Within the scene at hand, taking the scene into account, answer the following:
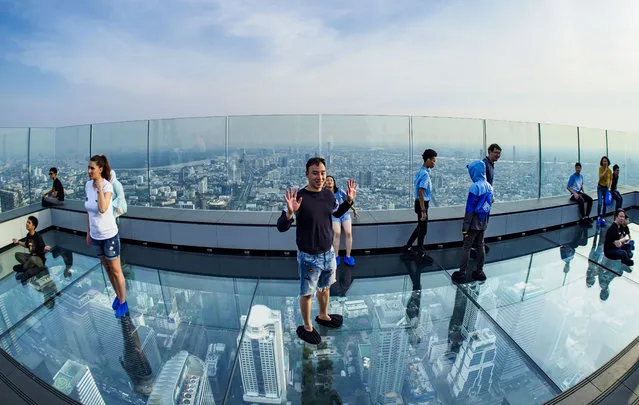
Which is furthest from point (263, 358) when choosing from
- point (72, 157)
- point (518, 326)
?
point (72, 157)

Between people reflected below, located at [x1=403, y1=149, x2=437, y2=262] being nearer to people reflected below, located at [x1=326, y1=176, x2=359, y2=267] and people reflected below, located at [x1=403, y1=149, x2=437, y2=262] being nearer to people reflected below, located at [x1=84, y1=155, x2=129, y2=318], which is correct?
people reflected below, located at [x1=326, y1=176, x2=359, y2=267]

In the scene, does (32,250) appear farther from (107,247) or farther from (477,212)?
(477,212)

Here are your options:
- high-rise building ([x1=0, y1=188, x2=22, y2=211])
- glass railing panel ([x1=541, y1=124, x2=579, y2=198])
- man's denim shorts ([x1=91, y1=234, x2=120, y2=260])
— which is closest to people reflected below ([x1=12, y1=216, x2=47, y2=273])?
man's denim shorts ([x1=91, y1=234, x2=120, y2=260])

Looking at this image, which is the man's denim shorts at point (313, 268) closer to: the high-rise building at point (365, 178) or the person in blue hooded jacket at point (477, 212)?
the person in blue hooded jacket at point (477, 212)

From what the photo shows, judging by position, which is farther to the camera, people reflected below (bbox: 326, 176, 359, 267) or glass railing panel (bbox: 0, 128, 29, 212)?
glass railing panel (bbox: 0, 128, 29, 212)

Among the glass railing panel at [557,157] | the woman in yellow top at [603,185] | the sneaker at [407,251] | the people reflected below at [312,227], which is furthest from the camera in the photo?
the glass railing panel at [557,157]

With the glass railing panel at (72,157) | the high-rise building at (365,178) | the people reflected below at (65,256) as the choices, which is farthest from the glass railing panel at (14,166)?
the high-rise building at (365,178)
